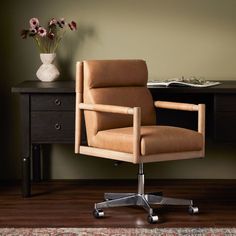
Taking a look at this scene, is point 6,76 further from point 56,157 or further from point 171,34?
point 171,34

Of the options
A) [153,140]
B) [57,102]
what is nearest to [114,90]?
[57,102]

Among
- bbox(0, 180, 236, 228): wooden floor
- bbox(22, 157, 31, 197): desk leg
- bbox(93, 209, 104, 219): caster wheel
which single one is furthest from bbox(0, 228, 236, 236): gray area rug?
bbox(22, 157, 31, 197): desk leg

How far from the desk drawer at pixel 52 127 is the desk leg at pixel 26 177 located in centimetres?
13

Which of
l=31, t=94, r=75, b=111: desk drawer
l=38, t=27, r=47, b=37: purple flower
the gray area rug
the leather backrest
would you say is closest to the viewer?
the gray area rug

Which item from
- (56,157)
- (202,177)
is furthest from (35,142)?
(202,177)

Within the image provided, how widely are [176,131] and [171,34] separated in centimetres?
110

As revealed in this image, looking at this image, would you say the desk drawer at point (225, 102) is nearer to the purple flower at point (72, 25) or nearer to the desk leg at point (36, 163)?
the purple flower at point (72, 25)

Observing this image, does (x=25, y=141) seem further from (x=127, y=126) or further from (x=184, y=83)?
(x=184, y=83)

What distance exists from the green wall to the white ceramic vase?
0.19 m

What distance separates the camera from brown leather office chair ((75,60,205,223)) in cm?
347

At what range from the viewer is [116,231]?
335cm

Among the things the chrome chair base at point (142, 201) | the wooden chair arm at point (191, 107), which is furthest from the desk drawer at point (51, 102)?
the chrome chair base at point (142, 201)

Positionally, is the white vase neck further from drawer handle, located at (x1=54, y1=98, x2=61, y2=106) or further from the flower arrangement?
drawer handle, located at (x1=54, y1=98, x2=61, y2=106)

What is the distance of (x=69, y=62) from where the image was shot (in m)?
4.55
